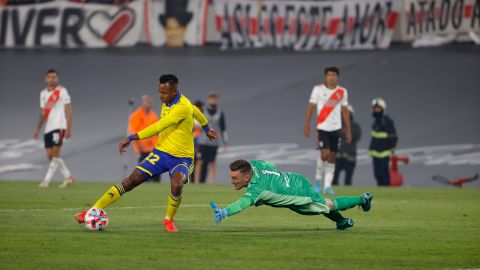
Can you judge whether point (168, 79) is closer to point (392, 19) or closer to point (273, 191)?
point (273, 191)

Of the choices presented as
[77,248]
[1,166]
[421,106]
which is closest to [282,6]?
[421,106]

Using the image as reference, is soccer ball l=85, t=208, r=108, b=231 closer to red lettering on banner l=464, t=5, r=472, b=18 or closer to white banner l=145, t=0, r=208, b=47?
red lettering on banner l=464, t=5, r=472, b=18

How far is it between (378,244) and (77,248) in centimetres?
319

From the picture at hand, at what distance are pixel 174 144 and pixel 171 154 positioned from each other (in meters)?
0.12

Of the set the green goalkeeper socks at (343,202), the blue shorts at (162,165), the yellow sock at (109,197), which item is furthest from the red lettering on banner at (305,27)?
the yellow sock at (109,197)

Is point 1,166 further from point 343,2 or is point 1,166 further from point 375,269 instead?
point 375,269

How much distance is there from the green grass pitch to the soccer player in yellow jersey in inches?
16.6

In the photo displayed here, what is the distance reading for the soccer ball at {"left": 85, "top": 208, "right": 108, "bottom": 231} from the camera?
13375 millimetres

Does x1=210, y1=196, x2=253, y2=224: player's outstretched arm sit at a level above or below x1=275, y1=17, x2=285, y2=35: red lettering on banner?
below

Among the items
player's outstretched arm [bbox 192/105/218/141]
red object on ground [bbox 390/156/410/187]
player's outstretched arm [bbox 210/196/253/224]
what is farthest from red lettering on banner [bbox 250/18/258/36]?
player's outstretched arm [bbox 210/196/253/224]

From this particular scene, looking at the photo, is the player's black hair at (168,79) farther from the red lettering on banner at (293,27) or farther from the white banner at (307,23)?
the red lettering on banner at (293,27)

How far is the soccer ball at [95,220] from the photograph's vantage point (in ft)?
43.9

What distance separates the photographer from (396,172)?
2991cm

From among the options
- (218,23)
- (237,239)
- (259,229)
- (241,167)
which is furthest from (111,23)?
(237,239)
